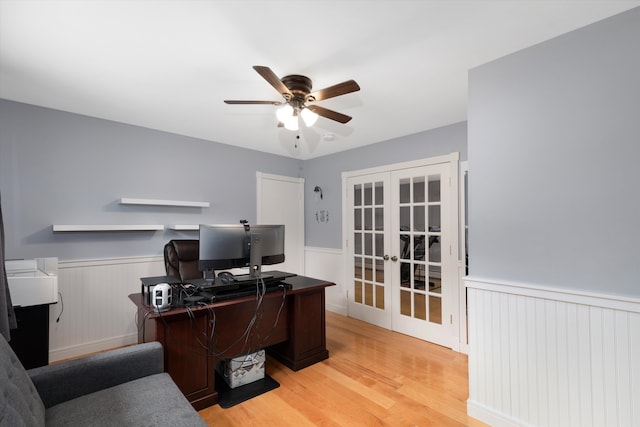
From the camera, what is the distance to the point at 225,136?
12.4ft

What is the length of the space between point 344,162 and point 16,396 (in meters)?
3.89

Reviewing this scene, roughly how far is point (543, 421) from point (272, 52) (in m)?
2.86

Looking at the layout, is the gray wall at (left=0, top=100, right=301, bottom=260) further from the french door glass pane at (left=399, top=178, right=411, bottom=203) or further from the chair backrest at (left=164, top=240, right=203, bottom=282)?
the french door glass pane at (left=399, top=178, right=411, bottom=203)

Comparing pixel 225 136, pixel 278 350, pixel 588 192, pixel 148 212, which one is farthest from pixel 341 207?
pixel 588 192

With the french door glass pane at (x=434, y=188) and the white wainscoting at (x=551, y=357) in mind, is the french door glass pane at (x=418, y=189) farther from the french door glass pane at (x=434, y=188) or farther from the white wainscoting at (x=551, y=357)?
the white wainscoting at (x=551, y=357)

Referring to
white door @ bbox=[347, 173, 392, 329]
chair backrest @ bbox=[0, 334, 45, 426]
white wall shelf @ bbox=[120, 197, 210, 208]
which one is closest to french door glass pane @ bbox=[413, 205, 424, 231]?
white door @ bbox=[347, 173, 392, 329]

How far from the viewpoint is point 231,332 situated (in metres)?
2.40

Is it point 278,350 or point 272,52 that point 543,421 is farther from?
point 272,52

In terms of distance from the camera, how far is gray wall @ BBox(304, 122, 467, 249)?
10.9 ft

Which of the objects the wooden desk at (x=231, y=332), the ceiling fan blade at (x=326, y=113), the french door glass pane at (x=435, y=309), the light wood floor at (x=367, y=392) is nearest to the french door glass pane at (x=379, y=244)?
the french door glass pane at (x=435, y=309)

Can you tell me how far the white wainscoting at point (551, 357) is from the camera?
5.08 feet

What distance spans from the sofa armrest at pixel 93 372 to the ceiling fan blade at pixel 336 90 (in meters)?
1.94

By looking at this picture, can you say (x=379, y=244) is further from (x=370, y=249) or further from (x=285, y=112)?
(x=285, y=112)

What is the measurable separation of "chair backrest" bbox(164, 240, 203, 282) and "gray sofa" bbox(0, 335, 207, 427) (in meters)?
1.38
